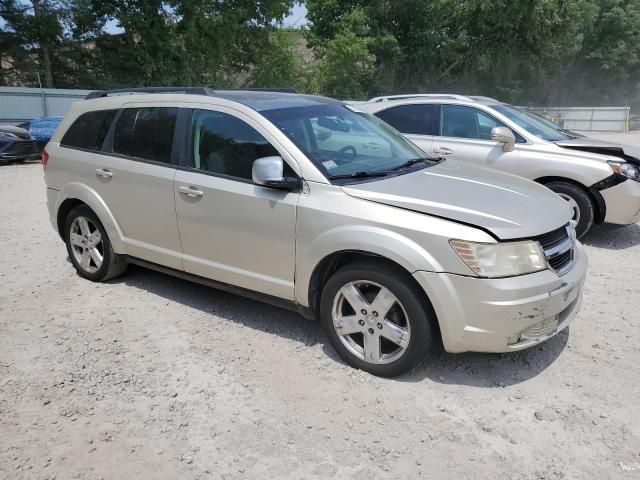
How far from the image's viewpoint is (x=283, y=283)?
3.70 meters

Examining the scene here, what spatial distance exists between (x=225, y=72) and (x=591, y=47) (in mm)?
40893

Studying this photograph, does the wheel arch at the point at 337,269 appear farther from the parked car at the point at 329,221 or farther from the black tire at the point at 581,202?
the black tire at the point at 581,202

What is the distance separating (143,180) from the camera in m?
4.32

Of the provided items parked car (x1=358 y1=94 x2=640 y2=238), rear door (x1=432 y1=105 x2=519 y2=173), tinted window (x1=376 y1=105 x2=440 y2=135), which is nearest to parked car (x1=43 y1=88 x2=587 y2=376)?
parked car (x1=358 y1=94 x2=640 y2=238)

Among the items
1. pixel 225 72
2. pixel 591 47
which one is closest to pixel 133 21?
pixel 225 72

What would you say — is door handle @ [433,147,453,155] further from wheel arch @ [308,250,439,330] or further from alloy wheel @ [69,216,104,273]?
alloy wheel @ [69,216,104,273]

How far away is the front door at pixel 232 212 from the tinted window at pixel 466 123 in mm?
4070

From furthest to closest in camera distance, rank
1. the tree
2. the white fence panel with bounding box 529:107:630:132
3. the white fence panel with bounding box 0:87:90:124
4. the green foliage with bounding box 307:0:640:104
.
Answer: the green foliage with bounding box 307:0:640:104
the white fence panel with bounding box 529:107:630:132
the tree
the white fence panel with bounding box 0:87:90:124

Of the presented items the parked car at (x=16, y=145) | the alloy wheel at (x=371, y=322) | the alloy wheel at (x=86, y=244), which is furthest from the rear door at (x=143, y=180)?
the parked car at (x=16, y=145)

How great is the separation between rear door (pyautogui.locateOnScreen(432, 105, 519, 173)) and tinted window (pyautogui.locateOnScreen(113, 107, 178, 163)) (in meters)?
3.63

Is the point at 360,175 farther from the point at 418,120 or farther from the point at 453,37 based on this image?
the point at 453,37

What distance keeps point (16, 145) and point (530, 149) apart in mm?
12492

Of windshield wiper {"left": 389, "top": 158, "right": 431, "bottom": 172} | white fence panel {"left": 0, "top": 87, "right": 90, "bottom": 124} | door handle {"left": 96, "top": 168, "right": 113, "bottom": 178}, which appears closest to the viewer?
windshield wiper {"left": 389, "top": 158, "right": 431, "bottom": 172}

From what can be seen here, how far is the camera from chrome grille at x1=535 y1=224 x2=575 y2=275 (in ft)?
10.6
